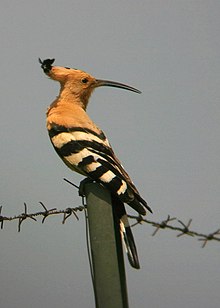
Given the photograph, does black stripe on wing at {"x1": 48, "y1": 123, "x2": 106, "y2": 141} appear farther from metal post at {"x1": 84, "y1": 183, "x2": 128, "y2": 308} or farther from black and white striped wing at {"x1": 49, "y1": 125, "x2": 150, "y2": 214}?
metal post at {"x1": 84, "y1": 183, "x2": 128, "y2": 308}

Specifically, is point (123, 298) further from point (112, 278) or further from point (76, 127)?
point (76, 127)

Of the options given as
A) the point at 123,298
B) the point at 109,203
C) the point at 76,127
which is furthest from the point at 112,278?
the point at 76,127

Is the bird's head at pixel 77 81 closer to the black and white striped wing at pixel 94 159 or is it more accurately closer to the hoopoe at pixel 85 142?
the hoopoe at pixel 85 142

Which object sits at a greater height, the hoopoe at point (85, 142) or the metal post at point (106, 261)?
the hoopoe at point (85, 142)

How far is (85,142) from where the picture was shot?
3.41 metres

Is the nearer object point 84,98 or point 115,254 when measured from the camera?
point 115,254

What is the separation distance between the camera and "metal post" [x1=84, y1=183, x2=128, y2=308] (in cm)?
230

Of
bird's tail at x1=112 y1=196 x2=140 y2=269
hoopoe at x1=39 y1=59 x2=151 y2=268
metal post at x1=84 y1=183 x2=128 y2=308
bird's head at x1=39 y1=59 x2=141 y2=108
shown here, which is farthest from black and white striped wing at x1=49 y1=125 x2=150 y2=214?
bird's head at x1=39 y1=59 x2=141 y2=108

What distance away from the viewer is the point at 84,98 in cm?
461

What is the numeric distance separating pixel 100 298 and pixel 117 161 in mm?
1162

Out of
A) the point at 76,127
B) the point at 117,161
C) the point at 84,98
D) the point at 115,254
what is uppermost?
the point at 84,98

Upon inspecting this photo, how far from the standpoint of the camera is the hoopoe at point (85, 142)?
2.79 meters

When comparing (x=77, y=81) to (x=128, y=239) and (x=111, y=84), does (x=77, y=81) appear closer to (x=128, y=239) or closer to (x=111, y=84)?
(x=111, y=84)

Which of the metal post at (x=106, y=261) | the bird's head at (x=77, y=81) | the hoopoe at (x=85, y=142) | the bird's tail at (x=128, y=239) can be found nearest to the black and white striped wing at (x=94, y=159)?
the hoopoe at (x=85, y=142)
